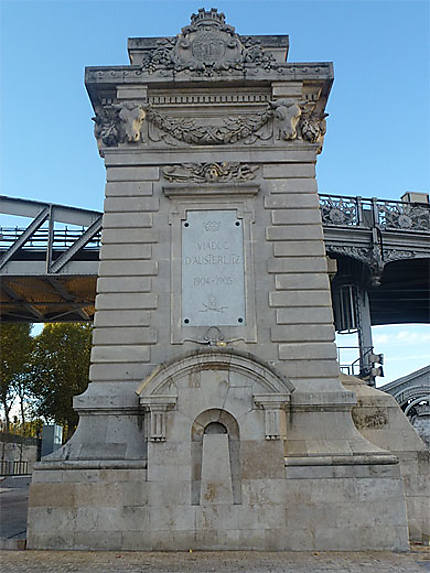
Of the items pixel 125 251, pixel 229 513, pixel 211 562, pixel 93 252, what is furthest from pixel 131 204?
pixel 93 252

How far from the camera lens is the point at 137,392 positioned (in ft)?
44.5

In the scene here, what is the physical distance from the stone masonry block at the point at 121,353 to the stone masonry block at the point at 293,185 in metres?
5.68

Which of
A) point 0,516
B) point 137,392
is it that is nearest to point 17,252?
point 0,516

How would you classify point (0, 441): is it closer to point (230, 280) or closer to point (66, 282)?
point (66, 282)

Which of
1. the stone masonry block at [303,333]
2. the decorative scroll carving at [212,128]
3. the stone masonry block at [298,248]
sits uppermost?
the decorative scroll carving at [212,128]

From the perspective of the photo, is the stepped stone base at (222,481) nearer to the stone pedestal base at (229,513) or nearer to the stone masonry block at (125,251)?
the stone pedestal base at (229,513)

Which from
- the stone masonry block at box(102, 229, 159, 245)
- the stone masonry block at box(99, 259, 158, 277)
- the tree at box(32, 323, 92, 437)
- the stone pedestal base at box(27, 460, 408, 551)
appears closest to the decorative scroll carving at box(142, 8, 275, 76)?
the stone masonry block at box(102, 229, 159, 245)

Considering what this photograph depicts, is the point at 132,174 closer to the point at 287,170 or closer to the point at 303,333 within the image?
the point at 287,170

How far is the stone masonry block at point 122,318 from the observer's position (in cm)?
1488

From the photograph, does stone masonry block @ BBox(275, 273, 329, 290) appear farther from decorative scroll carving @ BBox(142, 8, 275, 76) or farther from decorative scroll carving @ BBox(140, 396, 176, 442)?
decorative scroll carving @ BBox(142, 8, 275, 76)

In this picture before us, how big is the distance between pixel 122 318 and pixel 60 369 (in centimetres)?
4029

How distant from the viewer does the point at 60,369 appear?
52.9 m

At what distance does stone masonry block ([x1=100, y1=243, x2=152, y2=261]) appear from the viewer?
1552 cm

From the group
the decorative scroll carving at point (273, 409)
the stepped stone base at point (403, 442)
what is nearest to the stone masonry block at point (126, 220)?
the decorative scroll carving at point (273, 409)
